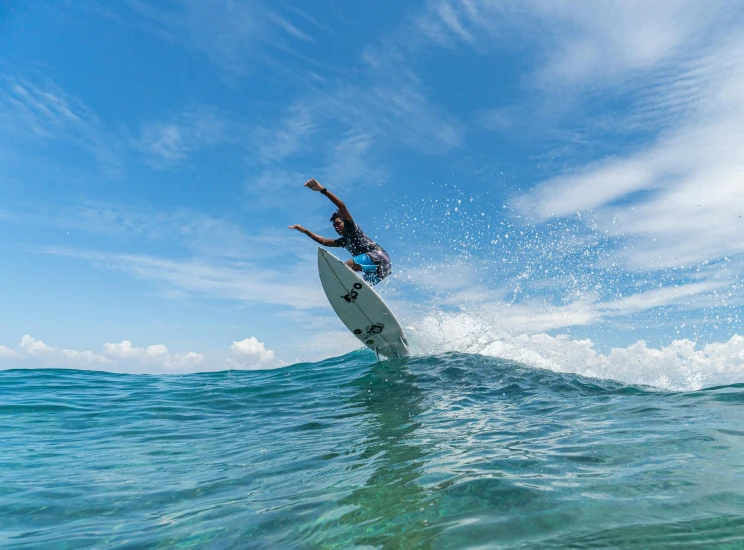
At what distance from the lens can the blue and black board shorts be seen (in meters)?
12.3

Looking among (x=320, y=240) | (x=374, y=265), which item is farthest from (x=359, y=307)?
(x=320, y=240)

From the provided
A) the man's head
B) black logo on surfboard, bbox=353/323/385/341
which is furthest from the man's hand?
black logo on surfboard, bbox=353/323/385/341

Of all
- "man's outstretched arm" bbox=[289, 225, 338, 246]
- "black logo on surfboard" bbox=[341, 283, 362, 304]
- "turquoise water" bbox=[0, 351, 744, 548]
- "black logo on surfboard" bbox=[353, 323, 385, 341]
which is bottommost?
"turquoise water" bbox=[0, 351, 744, 548]

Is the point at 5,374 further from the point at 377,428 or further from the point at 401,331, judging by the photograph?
the point at 377,428

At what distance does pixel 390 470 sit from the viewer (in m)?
4.55

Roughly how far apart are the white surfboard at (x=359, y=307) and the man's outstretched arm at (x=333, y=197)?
3.80 feet

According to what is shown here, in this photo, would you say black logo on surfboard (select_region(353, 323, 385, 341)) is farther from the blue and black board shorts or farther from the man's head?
the man's head

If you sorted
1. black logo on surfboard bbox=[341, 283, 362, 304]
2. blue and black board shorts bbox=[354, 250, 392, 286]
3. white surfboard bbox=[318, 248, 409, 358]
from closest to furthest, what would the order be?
white surfboard bbox=[318, 248, 409, 358]
black logo on surfboard bbox=[341, 283, 362, 304]
blue and black board shorts bbox=[354, 250, 392, 286]

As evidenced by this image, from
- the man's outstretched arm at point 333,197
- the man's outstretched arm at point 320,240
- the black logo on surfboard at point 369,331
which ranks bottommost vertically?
the black logo on surfboard at point 369,331

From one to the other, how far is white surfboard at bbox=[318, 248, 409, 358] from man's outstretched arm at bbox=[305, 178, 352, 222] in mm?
1158

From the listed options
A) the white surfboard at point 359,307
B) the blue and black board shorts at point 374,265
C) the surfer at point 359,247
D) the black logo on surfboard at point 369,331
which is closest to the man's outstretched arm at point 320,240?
the surfer at point 359,247

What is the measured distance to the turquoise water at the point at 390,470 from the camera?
3084mm

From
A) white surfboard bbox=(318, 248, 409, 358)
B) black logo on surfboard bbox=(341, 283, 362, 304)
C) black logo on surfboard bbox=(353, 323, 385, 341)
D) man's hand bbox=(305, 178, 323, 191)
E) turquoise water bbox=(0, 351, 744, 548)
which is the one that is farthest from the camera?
black logo on surfboard bbox=(353, 323, 385, 341)

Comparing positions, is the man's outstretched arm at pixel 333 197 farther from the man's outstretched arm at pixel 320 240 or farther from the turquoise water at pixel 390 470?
the turquoise water at pixel 390 470
